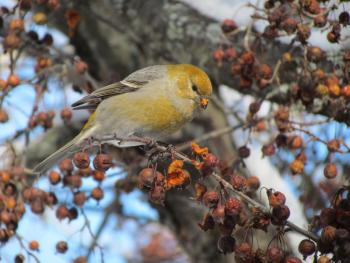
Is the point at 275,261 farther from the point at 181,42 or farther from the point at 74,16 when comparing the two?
the point at 74,16

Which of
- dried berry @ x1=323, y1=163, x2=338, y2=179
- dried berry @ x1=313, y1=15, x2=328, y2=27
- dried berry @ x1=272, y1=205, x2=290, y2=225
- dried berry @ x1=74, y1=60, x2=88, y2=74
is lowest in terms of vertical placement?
dried berry @ x1=74, y1=60, x2=88, y2=74

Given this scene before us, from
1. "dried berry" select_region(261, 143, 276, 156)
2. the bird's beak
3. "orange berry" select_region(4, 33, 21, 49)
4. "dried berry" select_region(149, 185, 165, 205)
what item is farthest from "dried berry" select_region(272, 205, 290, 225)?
"orange berry" select_region(4, 33, 21, 49)

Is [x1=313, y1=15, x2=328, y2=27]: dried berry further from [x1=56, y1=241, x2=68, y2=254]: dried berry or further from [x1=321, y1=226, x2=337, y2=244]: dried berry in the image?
[x1=56, y1=241, x2=68, y2=254]: dried berry

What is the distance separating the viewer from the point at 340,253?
6.03 feet

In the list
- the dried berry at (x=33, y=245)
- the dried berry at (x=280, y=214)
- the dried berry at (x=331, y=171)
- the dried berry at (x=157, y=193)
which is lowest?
the dried berry at (x=33, y=245)

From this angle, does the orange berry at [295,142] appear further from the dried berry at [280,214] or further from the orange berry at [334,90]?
the dried berry at [280,214]

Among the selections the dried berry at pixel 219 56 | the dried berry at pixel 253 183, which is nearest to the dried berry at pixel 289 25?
the dried berry at pixel 219 56

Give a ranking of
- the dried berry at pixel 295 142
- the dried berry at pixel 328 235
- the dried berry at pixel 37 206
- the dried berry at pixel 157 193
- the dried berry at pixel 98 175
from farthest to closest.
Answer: the dried berry at pixel 98 175
the dried berry at pixel 295 142
the dried berry at pixel 37 206
the dried berry at pixel 157 193
the dried berry at pixel 328 235

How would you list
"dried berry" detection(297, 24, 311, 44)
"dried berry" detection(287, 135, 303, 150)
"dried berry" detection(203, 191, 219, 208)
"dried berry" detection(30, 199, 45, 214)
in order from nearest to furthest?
1. "dried berry" detection(203, 191, 219, 208)
2. "dried berry" detection(297, 24, 311, 44)
3. "dried berry" detection(30, 199, 45, 214)
4. "dried berry" detection(287, 135, 303, 150)

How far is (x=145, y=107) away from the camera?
3014 mm

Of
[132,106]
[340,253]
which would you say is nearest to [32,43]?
[132,106]

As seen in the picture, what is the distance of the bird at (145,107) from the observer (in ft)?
9.75

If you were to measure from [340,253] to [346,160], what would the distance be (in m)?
1.76

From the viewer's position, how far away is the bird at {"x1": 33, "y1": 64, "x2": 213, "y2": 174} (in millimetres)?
2973
